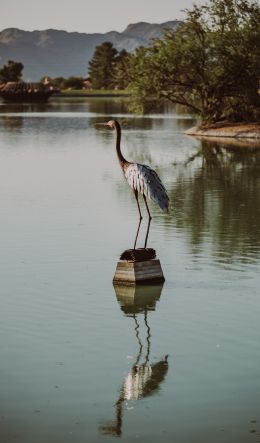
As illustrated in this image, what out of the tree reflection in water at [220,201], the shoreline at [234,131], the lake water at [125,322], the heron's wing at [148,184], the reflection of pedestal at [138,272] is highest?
the heron's wing at [148,184]

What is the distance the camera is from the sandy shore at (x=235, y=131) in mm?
62250

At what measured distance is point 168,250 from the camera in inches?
830

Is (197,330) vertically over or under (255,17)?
under

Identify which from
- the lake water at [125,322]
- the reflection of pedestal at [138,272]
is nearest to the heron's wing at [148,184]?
the reflection of pedestal at [138,272]

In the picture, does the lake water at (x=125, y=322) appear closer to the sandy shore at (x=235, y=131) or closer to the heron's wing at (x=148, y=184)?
the heron's wing at (x=148, y=184)

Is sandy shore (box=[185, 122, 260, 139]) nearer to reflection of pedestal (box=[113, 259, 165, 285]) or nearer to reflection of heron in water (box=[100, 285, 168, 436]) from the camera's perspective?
reflection of pedestal (box=[113, 259, 165, 285])

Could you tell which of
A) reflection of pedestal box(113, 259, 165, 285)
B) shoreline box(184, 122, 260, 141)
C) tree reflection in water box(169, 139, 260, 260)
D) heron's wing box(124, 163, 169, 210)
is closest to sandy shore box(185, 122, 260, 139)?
shoreline box(184, 122, 260, 141)

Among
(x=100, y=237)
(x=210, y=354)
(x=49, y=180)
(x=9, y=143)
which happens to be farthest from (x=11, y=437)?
(x=9, y=143)

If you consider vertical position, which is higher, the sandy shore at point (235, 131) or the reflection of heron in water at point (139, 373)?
the reflection of heron in water at point (139, 373)

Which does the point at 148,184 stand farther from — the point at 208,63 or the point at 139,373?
the point at 208,63

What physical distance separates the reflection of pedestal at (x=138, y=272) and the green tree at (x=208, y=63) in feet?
147

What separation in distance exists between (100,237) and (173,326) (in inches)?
321

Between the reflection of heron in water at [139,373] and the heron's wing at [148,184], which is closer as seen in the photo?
the reflection of heron in water at [139,373]

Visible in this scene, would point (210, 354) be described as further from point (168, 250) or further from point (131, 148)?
point (131, 148)
